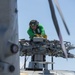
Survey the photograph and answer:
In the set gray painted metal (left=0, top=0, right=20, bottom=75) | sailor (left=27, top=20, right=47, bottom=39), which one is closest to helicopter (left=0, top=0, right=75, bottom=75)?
gray painted metal (left=0, top=0, right=20, bottom=75)

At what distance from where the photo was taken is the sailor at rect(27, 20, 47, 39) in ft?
40.0

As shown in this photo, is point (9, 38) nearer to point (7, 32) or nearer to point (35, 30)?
point (7, 32)

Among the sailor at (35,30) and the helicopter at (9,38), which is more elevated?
the sailor at (35,30)

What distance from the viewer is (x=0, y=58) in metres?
4.23

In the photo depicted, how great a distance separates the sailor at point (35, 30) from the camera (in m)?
12.2

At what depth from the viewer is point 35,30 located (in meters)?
12.3

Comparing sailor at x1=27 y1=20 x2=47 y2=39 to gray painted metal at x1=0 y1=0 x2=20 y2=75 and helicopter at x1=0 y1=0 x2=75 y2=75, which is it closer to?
helicopter at x1=0 y1=0 x2=75 y2=75

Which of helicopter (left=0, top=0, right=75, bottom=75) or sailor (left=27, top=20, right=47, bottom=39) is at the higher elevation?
sailor (left=27, top=20, right=47, bottom=39)

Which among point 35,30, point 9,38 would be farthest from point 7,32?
point 35,30

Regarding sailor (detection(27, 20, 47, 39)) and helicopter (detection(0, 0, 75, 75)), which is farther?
sailor (detection(27, 20, 47, 39))

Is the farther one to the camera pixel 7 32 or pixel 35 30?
pixel 35 30

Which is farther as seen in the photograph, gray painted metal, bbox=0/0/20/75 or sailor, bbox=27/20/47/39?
sailor, bbox=27/20/47/39

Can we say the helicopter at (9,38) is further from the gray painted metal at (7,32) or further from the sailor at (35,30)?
the sailor at (35,30)

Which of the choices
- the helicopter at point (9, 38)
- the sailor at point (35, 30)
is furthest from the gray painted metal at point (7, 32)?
the sailor at point (35, 30)
